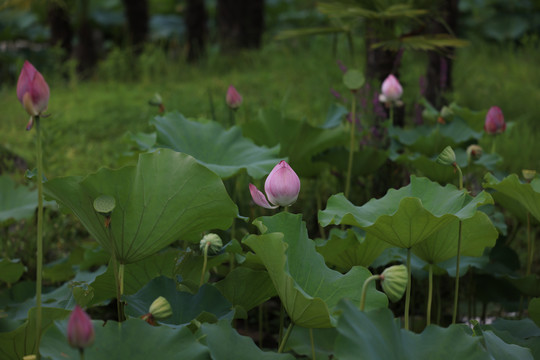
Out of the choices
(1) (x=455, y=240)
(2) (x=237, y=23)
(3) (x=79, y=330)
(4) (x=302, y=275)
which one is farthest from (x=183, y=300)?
(2) (x=237, y=23)

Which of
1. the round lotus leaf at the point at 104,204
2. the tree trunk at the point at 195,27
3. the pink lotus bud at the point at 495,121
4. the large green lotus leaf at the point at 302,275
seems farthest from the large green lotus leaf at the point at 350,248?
the tree trunk at the point at 195,27

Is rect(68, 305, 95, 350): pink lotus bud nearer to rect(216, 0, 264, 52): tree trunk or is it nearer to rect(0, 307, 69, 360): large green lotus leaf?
rect(0, 307, 69, 360): large green lotus leaf

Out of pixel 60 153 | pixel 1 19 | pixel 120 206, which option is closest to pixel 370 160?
pixel 120 206

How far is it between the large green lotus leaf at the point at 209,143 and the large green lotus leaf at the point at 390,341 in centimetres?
73

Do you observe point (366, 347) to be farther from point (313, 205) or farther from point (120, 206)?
point (313, 205)

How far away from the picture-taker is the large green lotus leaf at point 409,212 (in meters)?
1.06

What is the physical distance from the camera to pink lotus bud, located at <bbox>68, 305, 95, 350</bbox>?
70 cm

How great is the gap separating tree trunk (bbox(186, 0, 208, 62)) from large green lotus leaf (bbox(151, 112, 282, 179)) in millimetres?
4567

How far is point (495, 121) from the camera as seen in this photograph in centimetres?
171

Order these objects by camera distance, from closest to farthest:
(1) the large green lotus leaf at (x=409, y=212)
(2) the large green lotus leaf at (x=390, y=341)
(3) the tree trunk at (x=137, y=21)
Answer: (2) the large green lotus leaf at (x=390, y=341) < (1) the large green lotus leaf at (x=409, y=212) < (3) the tree trunk at (x=137, y=21)

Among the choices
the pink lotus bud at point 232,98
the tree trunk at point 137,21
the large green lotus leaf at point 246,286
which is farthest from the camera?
the tree trunk at point 137,21

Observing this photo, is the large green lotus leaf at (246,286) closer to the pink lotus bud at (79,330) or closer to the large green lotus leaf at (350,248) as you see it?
the large green lotus leaf at (350,248)

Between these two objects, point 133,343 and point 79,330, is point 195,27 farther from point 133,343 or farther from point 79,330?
point 79,330

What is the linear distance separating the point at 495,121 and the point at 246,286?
0.95 metres
